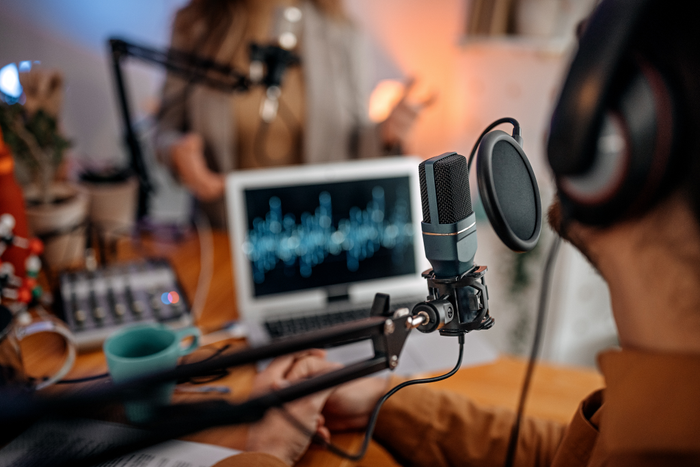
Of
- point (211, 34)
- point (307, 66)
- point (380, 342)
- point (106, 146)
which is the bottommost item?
point (380, 342)

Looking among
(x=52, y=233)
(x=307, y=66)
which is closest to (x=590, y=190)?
(x=52, y=233)

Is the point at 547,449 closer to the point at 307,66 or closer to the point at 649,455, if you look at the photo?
the point at 649,455

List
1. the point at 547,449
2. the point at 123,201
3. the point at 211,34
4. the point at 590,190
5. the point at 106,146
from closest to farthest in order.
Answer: the point at 590,190
the point at 547,449
the point at 123,201
the point at 211,34
the point at 106,146

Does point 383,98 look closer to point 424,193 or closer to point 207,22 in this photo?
point 207,22

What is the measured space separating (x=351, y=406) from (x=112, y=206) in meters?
0.85

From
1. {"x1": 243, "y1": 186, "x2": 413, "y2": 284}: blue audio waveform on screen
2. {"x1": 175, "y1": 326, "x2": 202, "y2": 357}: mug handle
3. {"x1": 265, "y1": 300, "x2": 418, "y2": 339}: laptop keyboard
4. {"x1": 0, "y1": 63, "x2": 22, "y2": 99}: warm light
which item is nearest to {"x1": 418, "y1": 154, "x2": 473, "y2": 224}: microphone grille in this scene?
{"x1": 175, "y1": 326, "x2": 202, "y2": 357}: mug handle

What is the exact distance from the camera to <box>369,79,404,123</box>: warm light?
1.80m

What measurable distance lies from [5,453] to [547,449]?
61 centimetres

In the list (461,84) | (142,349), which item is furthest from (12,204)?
(461,84)

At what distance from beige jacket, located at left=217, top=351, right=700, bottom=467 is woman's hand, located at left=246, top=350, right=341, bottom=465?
0.07 m

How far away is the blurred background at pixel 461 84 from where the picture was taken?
1549 millimetres

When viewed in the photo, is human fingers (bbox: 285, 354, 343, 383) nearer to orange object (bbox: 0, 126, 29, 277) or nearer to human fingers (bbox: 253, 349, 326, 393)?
human fingers (bbox: 253, 349, 326, 393)

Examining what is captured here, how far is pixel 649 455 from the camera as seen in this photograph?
302 mm

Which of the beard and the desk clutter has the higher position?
the beard
